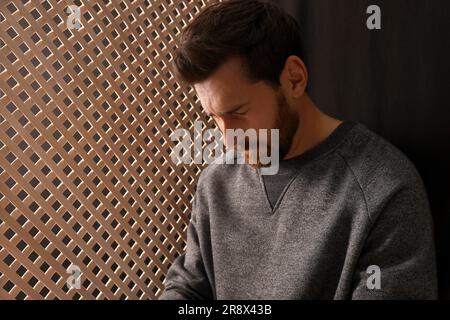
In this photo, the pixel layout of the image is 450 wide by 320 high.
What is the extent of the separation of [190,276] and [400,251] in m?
0.47

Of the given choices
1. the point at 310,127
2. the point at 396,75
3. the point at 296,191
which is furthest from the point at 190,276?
the point at 396,75

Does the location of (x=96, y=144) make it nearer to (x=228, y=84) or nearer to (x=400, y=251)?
(x=228, y=84)

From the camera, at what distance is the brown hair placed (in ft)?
2.94

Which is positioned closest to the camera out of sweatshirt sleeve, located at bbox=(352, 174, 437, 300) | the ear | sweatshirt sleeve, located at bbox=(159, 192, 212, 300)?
sweatshirt sleeve, located at bbox=(352, 174, 437, 300)

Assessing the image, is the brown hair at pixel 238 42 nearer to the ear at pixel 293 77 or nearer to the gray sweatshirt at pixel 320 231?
the ear at pixel 293 77

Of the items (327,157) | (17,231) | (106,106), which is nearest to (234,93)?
(327,157)

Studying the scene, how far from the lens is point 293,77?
95 cm

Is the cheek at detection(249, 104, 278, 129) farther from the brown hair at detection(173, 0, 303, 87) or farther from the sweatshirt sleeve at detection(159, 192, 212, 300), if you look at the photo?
the sweatshirt sleeve at detection(159, 192, 212, 300)

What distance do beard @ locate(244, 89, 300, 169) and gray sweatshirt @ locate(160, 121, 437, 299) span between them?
4 cm

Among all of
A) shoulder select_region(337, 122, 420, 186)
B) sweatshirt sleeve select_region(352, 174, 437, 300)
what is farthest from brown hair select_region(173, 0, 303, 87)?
sweatshirt sleeve select_region(352, 174, 437, 300)

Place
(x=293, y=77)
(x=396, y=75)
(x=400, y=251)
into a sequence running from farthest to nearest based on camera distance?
(x=396, y=75), (x=293, y=77), (x=400, y=251)

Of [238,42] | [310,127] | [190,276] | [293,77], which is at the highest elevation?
[238,42]
